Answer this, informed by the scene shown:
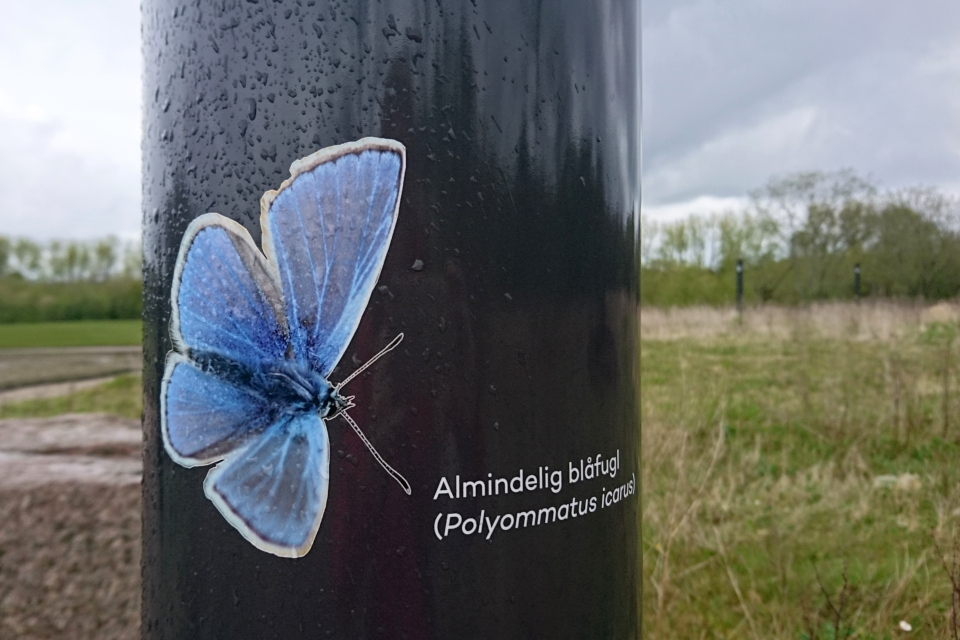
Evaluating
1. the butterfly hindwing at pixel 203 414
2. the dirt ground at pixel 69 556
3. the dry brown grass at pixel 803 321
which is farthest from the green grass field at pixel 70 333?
the butterfly hindwing at pixel 203 414

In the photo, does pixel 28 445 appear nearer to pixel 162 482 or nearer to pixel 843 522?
pixel 162 482

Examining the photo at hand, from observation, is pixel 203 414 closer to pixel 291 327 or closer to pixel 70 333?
pixel 291 327

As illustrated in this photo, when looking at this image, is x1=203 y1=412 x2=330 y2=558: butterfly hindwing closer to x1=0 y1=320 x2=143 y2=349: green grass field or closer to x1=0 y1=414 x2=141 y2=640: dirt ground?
x1=0 y1=414 x2=141 y2=640: dirt ground

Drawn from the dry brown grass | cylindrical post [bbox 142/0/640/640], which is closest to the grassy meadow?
the dry brown grass

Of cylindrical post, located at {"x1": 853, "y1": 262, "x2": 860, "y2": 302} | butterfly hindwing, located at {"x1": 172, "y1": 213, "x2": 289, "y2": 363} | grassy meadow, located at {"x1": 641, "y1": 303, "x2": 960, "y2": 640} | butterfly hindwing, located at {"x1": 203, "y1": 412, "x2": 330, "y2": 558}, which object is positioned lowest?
grassy meadow, located at {"x1": 641, "y1": 303, "x2": 960, "y2": 640}

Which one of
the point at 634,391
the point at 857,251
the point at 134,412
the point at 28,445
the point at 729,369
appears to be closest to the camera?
the point at 634,391

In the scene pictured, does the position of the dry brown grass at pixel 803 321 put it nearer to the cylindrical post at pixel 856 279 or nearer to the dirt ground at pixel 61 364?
the cylindrical post at pixel 856 279

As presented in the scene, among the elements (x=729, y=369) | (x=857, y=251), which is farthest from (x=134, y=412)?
(x=857, y=251)
